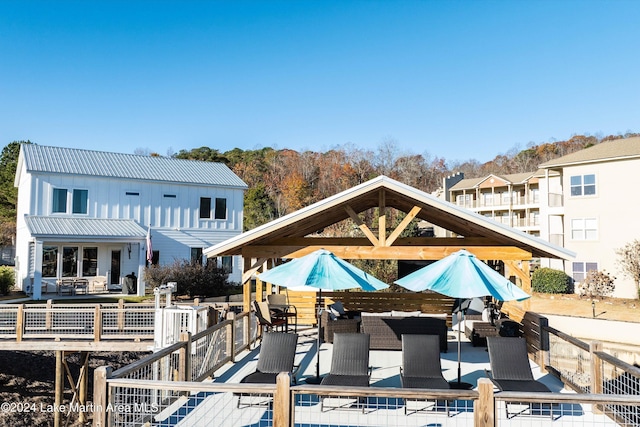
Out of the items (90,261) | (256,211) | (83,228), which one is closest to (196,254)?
(90,261)

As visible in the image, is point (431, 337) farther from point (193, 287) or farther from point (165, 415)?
point (193, 287)

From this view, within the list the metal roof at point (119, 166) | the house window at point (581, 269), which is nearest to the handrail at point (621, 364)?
the house window at point (581, 269)

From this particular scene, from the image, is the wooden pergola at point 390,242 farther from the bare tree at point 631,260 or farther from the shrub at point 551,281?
the shrub at point 551,281

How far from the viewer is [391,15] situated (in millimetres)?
25344

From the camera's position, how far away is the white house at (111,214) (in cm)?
2423

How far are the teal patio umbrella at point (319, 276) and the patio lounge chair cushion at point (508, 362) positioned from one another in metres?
2.11

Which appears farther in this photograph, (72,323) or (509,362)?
(72,323)

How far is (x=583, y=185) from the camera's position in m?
29.0

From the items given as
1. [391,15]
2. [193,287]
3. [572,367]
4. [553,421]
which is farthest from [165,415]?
[391,15]

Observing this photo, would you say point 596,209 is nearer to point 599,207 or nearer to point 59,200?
point 599,207

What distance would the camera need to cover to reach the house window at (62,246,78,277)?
24766 mm

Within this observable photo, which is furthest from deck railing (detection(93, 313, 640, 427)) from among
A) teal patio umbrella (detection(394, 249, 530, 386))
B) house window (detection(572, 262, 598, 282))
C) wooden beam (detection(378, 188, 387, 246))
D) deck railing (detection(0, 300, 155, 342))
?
house window (detection(572, 262, 598, 282))

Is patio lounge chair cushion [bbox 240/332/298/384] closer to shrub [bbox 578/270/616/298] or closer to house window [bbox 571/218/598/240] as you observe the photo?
shrub [bbox 578/270/616/298]

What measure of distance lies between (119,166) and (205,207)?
519 centimetres
